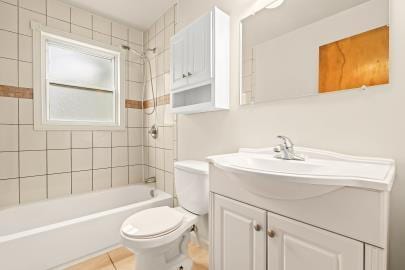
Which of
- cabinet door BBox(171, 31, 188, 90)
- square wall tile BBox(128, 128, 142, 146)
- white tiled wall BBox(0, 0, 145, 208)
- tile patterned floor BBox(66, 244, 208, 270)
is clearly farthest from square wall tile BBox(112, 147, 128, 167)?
cabinet door BBox(171, 31, 188, 90)

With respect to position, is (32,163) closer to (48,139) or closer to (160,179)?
(48,139)

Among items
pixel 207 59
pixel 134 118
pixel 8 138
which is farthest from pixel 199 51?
pixel 8 138

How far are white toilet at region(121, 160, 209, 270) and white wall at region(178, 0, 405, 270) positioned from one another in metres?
0.36

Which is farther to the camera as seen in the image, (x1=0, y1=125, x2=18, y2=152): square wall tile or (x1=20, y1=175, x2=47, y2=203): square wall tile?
(x1=20, y1=175, x2=47, y2=203): square wall tile

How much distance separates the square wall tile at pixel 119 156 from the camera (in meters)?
2.44

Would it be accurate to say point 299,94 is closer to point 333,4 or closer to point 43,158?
point 333,4

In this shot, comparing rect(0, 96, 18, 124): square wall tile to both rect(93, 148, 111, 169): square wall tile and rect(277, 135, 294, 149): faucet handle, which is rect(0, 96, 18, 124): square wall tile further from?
rect(277, 135, 294, 149): faucet handle

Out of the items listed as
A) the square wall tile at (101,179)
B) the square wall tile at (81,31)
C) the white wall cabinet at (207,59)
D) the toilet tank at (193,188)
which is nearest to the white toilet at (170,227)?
the toilet tank at (193,188)

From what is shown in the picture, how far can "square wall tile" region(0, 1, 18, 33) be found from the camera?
5.75 feet

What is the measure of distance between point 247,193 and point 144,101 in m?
2.16

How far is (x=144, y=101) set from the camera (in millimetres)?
2672

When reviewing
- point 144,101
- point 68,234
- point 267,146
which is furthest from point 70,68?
point 267,146

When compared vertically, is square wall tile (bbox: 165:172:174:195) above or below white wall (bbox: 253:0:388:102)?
below

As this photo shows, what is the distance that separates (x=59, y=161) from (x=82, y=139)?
1.03 ft
